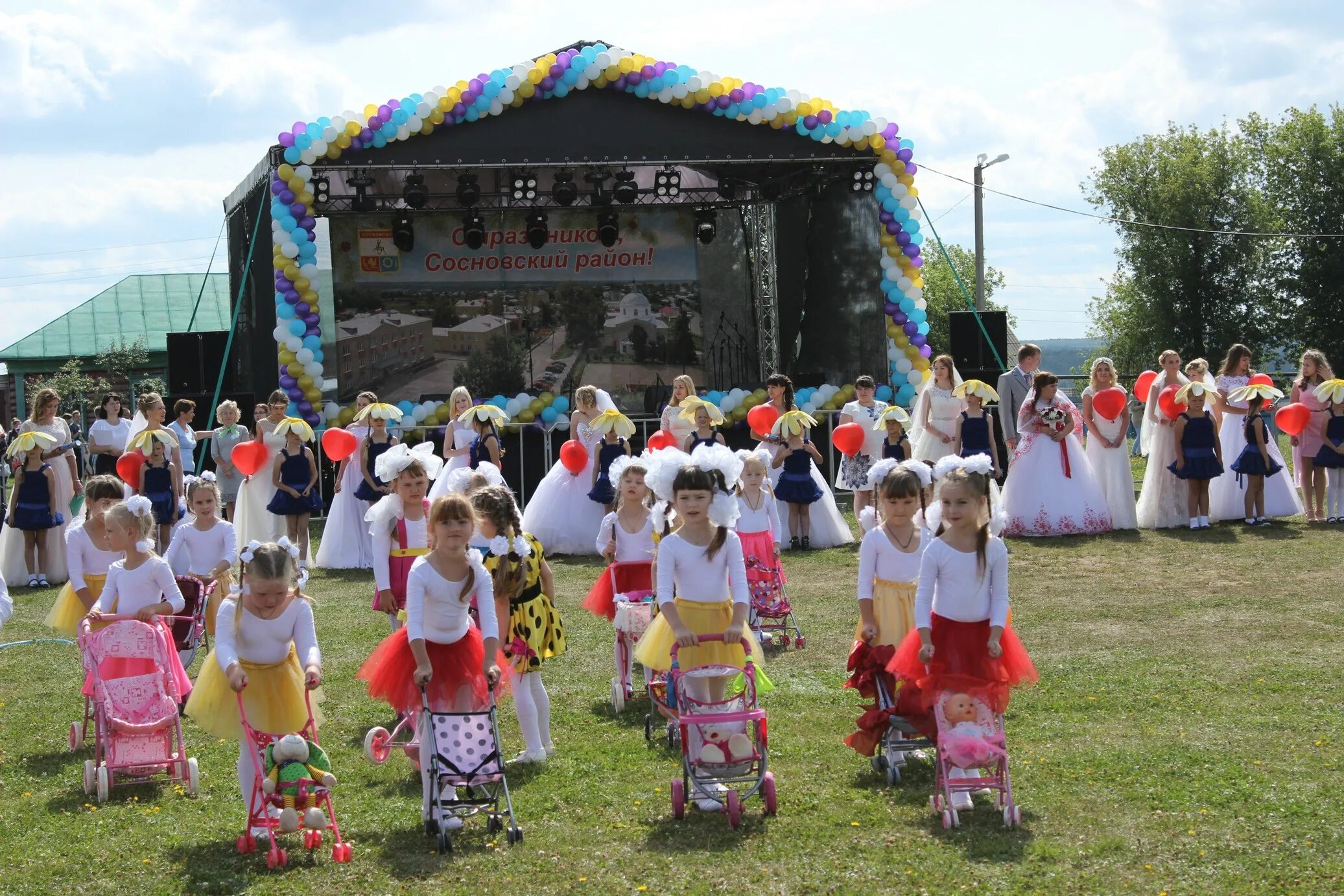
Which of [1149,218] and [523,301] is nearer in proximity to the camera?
[523,301]

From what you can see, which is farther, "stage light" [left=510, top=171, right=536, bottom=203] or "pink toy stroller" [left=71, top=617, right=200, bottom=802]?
"stage light" [left=510, top=171, right=536, bottom=203]

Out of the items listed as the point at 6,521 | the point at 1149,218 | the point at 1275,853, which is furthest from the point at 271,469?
the point at 1149,218

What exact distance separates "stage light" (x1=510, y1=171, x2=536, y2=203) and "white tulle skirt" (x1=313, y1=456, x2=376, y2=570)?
661 centimetres

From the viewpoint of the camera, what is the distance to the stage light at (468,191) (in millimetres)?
18859

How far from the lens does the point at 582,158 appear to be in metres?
17.3

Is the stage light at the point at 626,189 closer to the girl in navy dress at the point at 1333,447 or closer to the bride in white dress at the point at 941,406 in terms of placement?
the bride in white dress at the point at 941,406

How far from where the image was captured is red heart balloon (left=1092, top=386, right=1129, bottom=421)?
1350 centimetres

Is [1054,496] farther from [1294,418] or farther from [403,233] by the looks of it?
[403,233]

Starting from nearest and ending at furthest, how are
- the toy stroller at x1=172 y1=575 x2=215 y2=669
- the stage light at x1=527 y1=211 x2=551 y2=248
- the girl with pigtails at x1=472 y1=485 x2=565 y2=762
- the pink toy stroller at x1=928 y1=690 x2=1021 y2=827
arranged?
1. the pink toy stroller at x1=928 y1=690 x2=1021 y2=827
2. the girl with pigtails at x1=472 y1=485 x2=565 y2=762
3. the toy stroller at x1=172 y1=575 x2=215 y2=669
4. the stage light at x1=527 y1=211 x2=551 y2=248

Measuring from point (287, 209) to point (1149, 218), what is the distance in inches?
1391

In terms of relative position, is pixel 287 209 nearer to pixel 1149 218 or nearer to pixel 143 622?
pixel 143 622

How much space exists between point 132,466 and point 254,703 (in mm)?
7648

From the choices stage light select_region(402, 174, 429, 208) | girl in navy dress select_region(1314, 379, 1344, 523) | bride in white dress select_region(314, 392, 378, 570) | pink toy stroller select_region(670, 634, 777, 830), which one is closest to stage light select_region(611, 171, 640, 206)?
stage light select_region(402, 174, 429, 208)

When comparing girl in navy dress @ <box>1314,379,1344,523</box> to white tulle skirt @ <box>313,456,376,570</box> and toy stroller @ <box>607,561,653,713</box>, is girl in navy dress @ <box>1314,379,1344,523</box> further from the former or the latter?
white tulle skirt @ <box>313,456,376,570</box>
